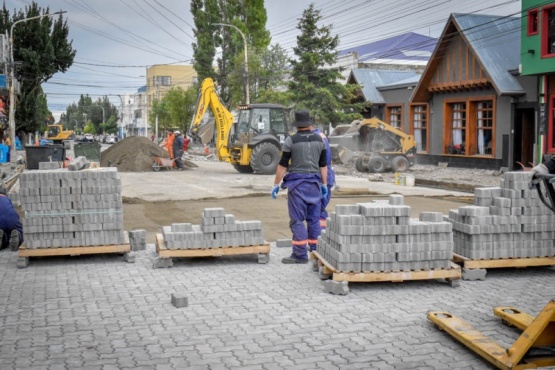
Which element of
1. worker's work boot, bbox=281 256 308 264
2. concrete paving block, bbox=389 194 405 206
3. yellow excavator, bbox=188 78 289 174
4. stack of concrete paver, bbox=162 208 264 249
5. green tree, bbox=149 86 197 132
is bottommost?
worker's work boot, bbox=281 256 308 264

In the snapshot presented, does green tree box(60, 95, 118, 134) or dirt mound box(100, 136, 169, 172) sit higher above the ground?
green tree box(60, 95, 118, 134)

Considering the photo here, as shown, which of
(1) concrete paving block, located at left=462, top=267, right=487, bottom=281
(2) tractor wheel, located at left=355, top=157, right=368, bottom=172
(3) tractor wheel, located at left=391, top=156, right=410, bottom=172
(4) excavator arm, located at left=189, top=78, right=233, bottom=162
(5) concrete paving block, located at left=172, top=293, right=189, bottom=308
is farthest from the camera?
(2) tractor wheel, located at left=355, top=157, right=368, bottom=172

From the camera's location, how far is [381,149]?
98.6 feet

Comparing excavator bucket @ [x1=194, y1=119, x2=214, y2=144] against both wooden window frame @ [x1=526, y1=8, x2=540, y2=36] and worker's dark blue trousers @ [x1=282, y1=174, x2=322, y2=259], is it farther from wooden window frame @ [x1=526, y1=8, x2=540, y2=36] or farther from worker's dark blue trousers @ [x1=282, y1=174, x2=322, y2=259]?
worker's dark blue trousers @ [x1=282, y1=174, x2=322, y2=259]

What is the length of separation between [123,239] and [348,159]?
22.9 m

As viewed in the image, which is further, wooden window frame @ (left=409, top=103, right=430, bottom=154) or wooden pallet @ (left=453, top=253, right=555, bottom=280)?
wooden window frame @ (left=409, top=103, right=430, bottom=154)

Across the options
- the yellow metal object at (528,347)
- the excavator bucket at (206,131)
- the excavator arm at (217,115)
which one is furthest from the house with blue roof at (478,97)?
the yellow metal object at (528,347)

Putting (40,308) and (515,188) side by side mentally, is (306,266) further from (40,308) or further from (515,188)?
(40,308)

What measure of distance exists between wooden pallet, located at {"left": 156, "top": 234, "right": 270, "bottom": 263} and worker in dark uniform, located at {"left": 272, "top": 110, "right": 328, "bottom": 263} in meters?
0.31

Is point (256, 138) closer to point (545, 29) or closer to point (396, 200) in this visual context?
point (545, 29)

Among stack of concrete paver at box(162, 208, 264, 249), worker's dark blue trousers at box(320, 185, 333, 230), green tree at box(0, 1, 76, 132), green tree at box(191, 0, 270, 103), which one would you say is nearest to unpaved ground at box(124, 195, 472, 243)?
worker's dark blue trousers at box(320, 185, 333, 230)

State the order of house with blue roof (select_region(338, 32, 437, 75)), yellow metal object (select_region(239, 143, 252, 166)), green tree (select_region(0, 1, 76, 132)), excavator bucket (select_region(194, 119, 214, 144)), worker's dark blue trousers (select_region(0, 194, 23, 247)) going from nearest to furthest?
worker's dark blue trousers (select_region(0, 194, 23, 247)) → yellow metal object (select_region(239, 143, 252, 166)) → excavator bucket (select_region(194, 119, 214, 144)) → green tree (select_region(0, 1, 76, 132)) → house with blue roof (select_region(338, 32, 437, 75))

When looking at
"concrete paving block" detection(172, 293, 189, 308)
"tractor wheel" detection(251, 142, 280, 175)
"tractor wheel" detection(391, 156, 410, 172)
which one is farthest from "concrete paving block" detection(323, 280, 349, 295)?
"tractor wheel" detection(391, 156, 410, 172)

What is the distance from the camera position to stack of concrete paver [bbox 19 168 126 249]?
9156mm
